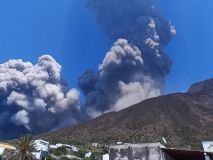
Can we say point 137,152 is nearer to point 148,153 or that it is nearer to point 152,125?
point 148,153

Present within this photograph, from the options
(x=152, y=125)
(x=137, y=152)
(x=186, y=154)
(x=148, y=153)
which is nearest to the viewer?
(x=186, y=154)

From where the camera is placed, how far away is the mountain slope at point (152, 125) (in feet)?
406

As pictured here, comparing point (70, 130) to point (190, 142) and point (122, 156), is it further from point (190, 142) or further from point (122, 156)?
point (122, 156)

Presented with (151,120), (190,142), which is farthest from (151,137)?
(151,120)

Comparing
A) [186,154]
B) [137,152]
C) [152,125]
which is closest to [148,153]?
[137,152]

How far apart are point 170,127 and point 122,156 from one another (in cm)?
9775

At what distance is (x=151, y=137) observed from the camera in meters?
118

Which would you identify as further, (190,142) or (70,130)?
(70,130)

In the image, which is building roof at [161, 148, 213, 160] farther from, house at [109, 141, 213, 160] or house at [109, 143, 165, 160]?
house at [109, 143, 165, 160]

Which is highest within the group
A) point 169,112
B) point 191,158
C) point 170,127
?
point 169,112

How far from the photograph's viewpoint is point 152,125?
446ft

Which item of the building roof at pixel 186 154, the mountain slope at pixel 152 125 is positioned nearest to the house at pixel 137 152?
the building roof at pixel 186 154

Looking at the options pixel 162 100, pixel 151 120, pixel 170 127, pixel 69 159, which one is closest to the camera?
pixel 69 159

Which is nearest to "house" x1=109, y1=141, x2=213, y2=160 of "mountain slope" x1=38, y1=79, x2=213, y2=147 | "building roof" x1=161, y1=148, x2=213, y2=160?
"building roof" x1=161, y1=148, x2=213, y2=160
